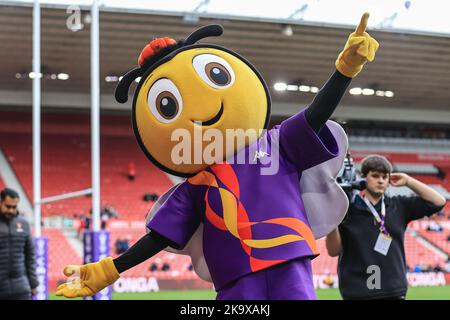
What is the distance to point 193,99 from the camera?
2.81 metres

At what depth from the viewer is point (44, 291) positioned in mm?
8492

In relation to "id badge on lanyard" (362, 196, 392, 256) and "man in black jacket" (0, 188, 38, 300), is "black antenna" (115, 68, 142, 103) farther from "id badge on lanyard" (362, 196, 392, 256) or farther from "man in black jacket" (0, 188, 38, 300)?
"man in black jacket" (0, 188, 38, 300)

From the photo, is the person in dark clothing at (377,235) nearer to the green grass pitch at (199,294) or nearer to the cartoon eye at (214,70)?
the cartoon eye at (214,70)

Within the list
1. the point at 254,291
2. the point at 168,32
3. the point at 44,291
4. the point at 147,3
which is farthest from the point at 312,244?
the point at 168,32

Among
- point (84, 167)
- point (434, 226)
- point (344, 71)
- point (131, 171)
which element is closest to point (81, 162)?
point (84, 167)

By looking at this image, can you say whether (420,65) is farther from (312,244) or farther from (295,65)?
(312,244)

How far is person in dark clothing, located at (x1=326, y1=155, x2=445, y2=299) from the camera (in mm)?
3693

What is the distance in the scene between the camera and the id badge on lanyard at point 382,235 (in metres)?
3.75

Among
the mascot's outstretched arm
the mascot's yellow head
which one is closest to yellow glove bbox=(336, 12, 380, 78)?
the mascot's outstretched arm

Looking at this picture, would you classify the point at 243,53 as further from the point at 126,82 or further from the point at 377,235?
the point at 126,82

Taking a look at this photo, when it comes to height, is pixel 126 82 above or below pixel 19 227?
above

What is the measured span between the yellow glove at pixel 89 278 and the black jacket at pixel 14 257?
9.32 feet

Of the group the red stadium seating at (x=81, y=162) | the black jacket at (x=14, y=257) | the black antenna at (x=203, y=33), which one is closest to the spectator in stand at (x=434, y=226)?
the red stadium seating at (x=81, y=162)

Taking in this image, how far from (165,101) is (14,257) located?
10.7ft
